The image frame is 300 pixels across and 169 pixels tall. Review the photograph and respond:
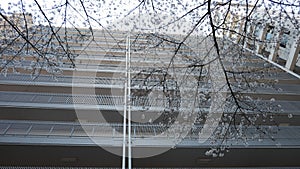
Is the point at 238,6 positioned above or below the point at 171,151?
above

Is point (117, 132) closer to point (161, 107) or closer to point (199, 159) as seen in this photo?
point (161, 107)

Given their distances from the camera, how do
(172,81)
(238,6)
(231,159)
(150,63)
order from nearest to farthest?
(238,6) → (172,81) → (231,159) → (150,63)

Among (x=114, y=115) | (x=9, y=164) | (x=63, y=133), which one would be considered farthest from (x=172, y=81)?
(x=9, y=164)

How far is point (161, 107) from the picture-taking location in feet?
23.0

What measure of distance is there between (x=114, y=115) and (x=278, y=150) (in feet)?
16.6

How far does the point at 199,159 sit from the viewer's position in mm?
6273

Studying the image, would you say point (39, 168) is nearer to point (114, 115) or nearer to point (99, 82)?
point (114, 115)

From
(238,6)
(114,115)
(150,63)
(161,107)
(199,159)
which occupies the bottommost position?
(199,159)

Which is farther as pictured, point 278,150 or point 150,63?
point 150,63

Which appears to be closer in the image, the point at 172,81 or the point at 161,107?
the point at 172,81

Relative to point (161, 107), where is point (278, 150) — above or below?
below

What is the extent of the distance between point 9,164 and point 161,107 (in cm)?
453

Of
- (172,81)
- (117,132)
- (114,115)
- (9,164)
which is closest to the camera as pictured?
(172,81)

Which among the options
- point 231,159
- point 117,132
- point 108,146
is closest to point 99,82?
point 117,132
